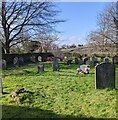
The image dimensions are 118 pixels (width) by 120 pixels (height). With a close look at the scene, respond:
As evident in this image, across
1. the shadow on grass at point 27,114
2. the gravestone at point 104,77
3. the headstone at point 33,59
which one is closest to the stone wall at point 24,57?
the headstone at point 33,59

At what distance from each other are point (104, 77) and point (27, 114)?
11.6 feet

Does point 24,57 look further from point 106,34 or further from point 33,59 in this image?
point 106,34

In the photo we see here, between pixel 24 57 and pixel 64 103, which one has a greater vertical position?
pixel 24 57

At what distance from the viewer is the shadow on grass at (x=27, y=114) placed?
5398mm

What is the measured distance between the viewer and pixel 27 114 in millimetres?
5645

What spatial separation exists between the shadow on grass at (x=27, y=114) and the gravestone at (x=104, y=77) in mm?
2895

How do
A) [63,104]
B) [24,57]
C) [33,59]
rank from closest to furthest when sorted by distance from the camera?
[63,104], [24,57], [33,59]

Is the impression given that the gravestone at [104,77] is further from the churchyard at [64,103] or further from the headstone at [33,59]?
the headstone at [33,59]

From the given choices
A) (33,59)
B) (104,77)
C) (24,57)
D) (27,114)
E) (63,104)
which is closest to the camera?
(27,114)

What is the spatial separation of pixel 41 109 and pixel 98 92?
232cm

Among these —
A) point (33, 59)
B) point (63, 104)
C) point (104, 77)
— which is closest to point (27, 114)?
Answer: point (63, 104)

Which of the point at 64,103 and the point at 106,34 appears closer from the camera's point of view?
the point at 64,103

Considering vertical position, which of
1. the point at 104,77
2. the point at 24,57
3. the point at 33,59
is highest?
the point at 24,57

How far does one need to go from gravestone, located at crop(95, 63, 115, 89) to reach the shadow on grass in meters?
2.89
